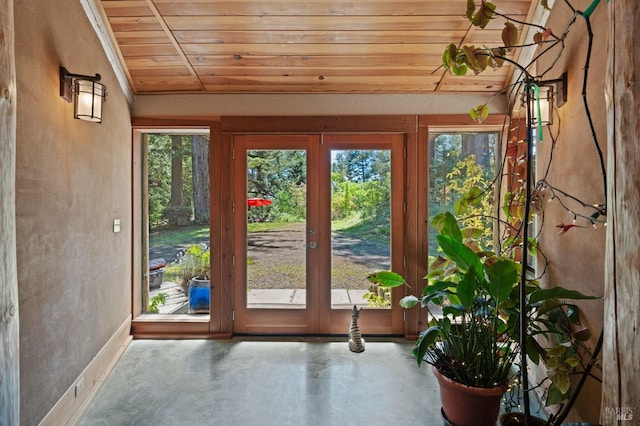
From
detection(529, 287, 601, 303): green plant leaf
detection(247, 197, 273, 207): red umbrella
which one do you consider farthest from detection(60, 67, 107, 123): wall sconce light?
detection(529, 287, 601, 303): green plant leaf

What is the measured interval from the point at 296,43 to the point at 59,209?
6.80ft

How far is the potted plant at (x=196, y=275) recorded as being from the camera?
3.17m

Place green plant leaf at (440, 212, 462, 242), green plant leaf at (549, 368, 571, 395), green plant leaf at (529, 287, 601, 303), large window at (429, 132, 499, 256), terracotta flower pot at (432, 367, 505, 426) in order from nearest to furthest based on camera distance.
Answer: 1. green plant leaf at (549, 368, 571, 395)
2. green plant leaf at (529, 287, 601, 303)
3. terracotta flower pot at (432, 367, 505, 426)
4. green plant leaf at (440, 212, 462, 242)
5. large window at (429, 132, 499, 256)

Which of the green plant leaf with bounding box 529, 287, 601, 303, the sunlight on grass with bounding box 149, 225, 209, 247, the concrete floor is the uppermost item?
the sunlight on grass with bounding box 149, 225, 209, 247

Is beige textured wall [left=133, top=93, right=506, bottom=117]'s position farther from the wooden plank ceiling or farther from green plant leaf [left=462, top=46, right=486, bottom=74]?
green plant leaf [left=462, top=46, right=486, bottom=74]

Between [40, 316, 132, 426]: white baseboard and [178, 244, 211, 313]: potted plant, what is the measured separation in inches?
24.8

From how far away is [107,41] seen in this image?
2389 millimetres

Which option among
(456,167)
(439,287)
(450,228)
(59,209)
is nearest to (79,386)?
(59,209)

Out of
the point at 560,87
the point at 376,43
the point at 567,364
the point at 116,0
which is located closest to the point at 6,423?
the point at 567,364

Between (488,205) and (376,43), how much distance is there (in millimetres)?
1883

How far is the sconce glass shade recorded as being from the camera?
1954 millimetres

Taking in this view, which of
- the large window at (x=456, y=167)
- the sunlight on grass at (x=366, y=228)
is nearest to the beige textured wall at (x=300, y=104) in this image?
the large window at (x=456, y=167)

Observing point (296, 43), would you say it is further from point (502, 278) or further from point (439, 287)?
point (502, 278)

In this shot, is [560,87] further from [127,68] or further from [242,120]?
[127,68]
